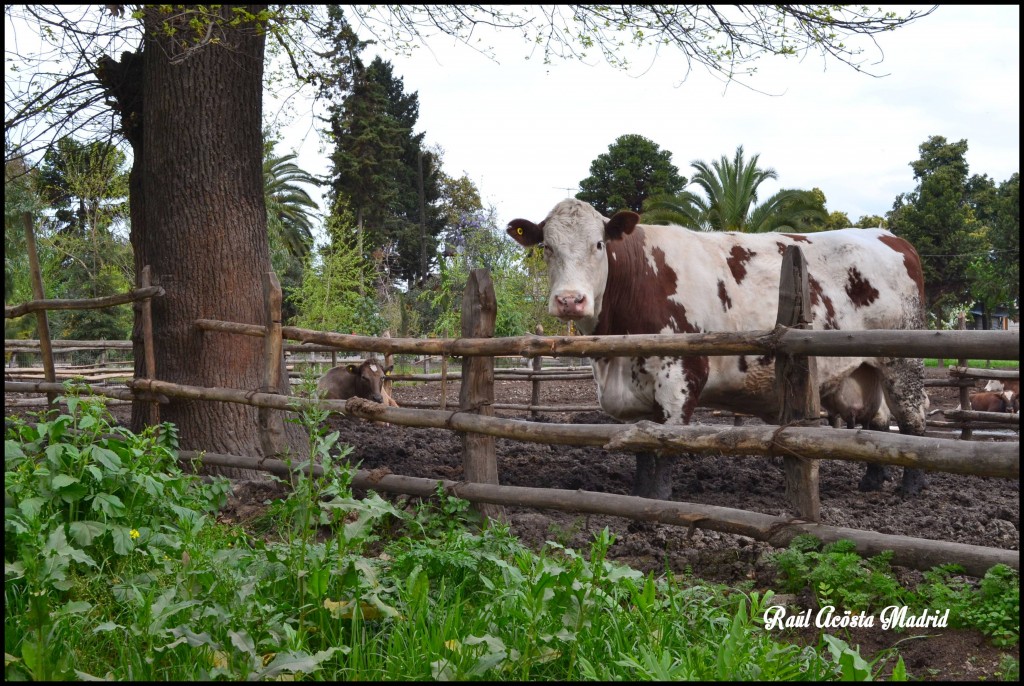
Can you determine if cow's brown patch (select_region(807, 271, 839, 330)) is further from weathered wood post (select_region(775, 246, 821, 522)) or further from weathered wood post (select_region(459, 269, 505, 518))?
weathered wood post (select_region(459, 269, 505, 518))

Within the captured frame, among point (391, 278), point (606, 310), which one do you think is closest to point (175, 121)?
point (606, 310)

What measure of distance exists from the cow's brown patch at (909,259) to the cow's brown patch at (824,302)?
2.66 feet

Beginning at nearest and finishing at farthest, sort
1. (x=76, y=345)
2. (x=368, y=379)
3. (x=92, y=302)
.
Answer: (x=92, y=302) → (x=368, y=379) → (x=76, y=345)

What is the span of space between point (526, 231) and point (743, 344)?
224 cm

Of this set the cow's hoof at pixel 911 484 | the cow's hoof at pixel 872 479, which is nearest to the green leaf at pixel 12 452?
the cow's hoof at pixel 911 484

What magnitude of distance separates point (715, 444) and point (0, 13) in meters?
3.26

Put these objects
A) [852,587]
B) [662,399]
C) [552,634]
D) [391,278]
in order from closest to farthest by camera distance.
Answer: [552,634] < [852,587] < [662,399] < [391,278]

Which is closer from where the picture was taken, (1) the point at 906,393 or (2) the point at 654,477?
(2) the point at 654,477

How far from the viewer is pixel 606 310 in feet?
17.9

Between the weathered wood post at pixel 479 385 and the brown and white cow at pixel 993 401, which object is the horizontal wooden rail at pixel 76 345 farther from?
the brown and white cow at pixel 993 401

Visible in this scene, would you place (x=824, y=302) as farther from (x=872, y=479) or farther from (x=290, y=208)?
(x=290, y=208)

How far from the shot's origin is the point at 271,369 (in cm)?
531

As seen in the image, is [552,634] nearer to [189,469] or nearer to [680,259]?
[680,259]
